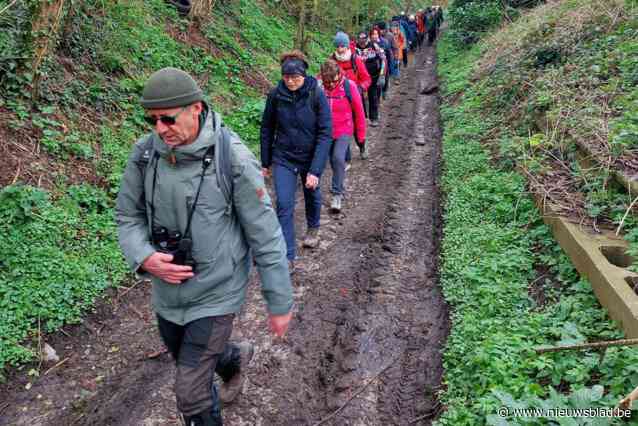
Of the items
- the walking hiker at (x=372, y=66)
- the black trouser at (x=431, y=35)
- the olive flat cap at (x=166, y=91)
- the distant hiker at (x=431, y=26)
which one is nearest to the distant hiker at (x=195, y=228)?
the olive flat cap at (x=166, y=91)

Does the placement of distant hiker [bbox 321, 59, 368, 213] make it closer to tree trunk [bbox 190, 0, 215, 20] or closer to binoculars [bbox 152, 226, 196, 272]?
binoculars [bbox 152, 226, 196, 272]

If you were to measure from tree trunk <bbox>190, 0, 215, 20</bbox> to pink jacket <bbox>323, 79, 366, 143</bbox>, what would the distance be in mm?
5983

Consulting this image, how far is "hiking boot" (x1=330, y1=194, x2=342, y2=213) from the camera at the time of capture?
257 inches

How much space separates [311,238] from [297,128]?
1.49m

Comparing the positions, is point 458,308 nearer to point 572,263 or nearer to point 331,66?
point 572,263

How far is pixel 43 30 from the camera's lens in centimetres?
561

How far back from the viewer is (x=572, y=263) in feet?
13.8

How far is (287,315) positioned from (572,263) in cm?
299

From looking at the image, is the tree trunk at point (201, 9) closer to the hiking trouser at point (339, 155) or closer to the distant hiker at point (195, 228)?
the hiking trouser at point (339, 155)

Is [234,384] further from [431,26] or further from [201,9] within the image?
[431,26]

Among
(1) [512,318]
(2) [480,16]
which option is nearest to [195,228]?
(1) [512,318]

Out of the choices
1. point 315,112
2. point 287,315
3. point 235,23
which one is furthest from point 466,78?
point 287,315

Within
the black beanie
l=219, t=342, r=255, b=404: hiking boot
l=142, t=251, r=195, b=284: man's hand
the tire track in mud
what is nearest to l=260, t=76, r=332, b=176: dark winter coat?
the black beanie

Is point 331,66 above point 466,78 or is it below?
above
